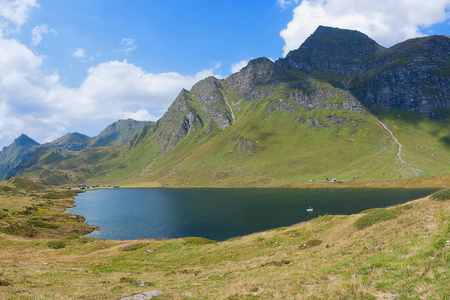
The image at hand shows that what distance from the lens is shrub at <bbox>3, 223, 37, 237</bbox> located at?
7269cm

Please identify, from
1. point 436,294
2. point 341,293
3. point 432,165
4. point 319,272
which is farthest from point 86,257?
point 432,165

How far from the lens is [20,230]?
75125 millimetres

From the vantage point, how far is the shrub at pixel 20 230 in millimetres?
72688

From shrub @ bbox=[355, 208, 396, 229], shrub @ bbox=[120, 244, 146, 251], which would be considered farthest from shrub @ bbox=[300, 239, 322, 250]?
shrub @ bbox=[120, 244, 146, 251]

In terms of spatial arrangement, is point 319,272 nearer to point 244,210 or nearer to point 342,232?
point 342,232

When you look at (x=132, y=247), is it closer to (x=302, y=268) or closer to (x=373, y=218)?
(x=302, y=268)

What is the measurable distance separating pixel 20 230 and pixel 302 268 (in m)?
92.5

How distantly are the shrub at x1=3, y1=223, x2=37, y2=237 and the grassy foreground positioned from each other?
27524mm

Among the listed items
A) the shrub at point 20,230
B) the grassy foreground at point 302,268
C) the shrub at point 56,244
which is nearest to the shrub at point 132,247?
the grassy foreground at point 302,268

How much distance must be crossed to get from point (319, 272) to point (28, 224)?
105450 mm

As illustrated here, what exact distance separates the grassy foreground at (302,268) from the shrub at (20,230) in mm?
27524

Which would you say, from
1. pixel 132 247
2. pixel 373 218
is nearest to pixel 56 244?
Answer: pixel 132 247

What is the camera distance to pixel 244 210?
115938mm

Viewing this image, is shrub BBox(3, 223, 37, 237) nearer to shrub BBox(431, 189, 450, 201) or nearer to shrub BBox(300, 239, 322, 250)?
shrub BBox(300, 239, 322, 250)
